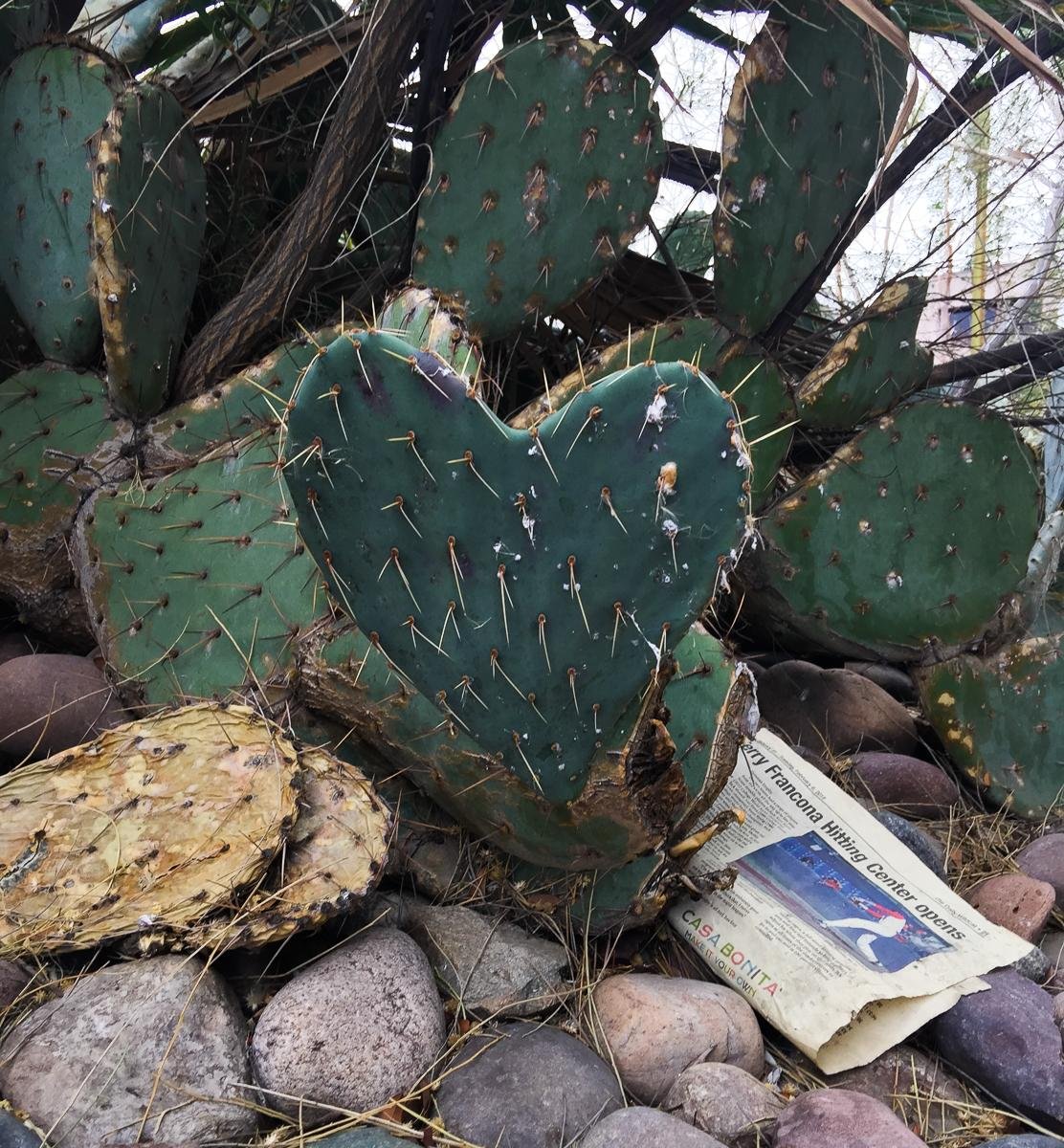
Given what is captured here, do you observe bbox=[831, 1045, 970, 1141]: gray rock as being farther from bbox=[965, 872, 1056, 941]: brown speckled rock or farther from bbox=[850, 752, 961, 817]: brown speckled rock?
bbox=[850, 752, 961, 817]: brown speckled rock

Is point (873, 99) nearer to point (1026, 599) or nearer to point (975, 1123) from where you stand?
point (1026, 599)

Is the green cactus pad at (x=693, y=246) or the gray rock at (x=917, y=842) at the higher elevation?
the green cactus pad at (x=693, y=246)

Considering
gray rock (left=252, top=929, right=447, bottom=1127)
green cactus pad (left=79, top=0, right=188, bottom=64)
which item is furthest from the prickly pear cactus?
green cactus pad (left=79, top=0, right=188, bottom=64)

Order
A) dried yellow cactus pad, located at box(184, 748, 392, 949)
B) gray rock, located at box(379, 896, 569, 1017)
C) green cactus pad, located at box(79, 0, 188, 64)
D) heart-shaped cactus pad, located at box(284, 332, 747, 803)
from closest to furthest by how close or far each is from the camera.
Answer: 1. heart-shaped cactus pad, located at box(284, 332, 747, 803)
2. dried yellow cactus pad, located at box(184, 748, 392, 949)
3. gray rock, located at box(379, 896, 569, 1017)
4. green cactus pad, located at box(79, 0, 188, 64)

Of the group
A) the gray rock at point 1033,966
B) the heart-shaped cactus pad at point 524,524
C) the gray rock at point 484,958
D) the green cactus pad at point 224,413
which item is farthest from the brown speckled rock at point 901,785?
the green cactus pad at point 224,413

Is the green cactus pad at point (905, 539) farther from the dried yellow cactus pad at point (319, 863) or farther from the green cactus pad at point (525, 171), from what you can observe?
the dried yellow cactus pad at point (319, 863)

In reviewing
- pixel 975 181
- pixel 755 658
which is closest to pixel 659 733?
pixel 755 658
